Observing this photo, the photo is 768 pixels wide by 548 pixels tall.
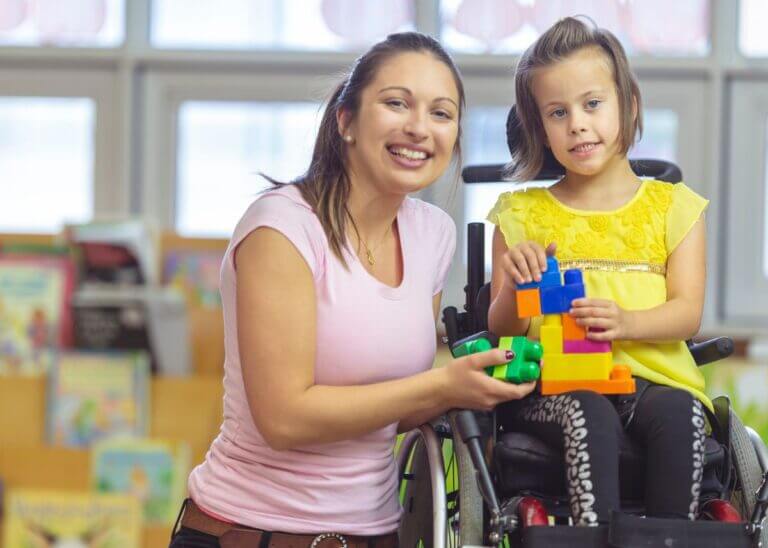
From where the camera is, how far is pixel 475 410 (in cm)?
145

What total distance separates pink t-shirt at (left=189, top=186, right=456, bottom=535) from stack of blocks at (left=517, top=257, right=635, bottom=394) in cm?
19

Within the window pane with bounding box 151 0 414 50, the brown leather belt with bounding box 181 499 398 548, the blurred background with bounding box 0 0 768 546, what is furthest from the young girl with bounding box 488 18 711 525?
the window pane with bounding box 151 0 414 50

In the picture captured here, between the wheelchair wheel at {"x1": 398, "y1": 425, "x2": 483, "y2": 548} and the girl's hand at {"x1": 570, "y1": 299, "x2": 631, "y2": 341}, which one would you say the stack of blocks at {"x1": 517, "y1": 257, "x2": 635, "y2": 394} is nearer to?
the girl's hand at {"x1": 570, "y1": 299, "x2": 631, "y2": 341}

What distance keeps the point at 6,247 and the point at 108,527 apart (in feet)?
2.83

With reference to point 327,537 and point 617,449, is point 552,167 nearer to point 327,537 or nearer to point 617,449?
point 617,449

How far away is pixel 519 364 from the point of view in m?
1.34

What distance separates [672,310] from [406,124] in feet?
1.39

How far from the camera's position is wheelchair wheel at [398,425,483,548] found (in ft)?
4.43

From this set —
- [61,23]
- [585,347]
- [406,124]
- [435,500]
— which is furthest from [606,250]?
[61,23]

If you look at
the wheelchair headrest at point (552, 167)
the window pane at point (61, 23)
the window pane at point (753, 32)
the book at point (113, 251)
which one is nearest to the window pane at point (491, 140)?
the window pane at point (753, 32)

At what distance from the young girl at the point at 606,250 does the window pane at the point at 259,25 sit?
1859 millimetres

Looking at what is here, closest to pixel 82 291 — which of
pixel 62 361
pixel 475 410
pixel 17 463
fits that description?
pixel 62 361

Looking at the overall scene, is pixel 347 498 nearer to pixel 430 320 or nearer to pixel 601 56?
pixel 430 320

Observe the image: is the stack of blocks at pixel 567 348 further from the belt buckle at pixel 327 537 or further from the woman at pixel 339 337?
the belt buckle at pixel 327 537
